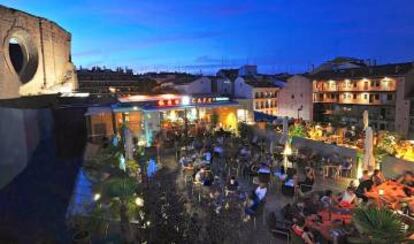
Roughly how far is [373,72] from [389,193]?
115 ft

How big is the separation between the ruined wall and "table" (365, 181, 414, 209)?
19096 millimetres

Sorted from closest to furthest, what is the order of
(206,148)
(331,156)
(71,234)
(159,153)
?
(71,234)
(331,156)
(206,148)
(159,153)

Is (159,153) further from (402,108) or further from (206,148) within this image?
(402,108)

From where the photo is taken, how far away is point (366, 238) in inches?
219

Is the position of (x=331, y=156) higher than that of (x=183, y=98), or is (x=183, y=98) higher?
(x=183, y=98)

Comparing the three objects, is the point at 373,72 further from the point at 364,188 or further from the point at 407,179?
the point at 364,188

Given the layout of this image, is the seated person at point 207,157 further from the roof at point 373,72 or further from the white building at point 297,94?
the white building at point 297,94

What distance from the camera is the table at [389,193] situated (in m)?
9.03

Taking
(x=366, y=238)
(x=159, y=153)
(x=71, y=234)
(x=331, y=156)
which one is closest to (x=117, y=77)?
(x=159, y=153)

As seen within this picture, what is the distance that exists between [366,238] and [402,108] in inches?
1477

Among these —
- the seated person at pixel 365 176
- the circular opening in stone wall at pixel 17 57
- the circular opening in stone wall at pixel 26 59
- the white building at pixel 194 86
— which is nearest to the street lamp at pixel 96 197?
the seated person at pixel 365 176

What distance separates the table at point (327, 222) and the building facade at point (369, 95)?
31211 millimetres

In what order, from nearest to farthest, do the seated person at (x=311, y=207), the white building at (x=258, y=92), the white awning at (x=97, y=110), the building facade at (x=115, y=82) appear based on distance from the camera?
the seated person at (x=311, y=207) → the white awning at (x=97, y=110) → the building facade at (x=115, y=82) → the white building at (x=258, y=92)

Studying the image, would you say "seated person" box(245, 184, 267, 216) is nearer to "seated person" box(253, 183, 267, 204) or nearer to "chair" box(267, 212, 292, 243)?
"seated person" box(253, 183, 267, 204)
